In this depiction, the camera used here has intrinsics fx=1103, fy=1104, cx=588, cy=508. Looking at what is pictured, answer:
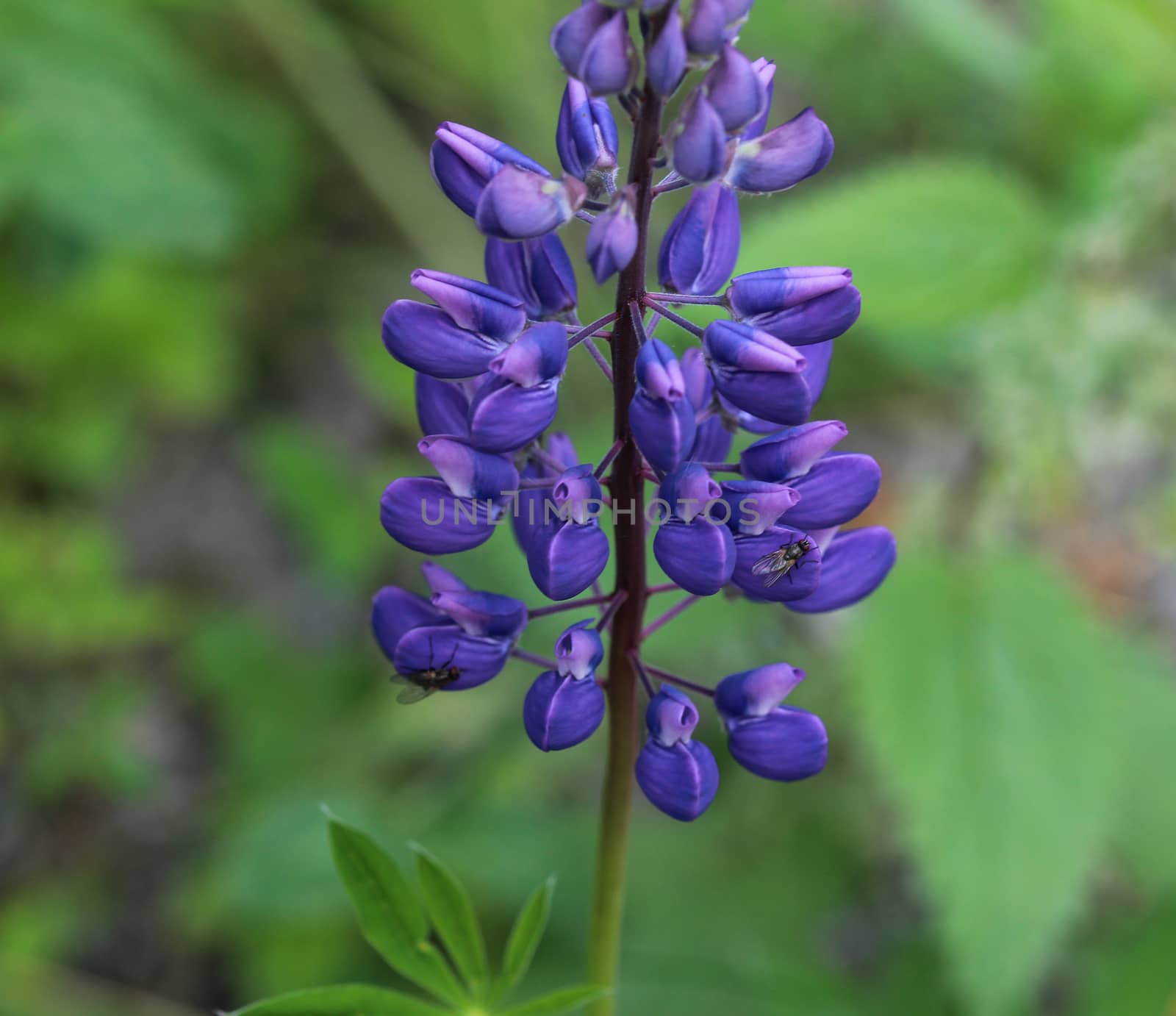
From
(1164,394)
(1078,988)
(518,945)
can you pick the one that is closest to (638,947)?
(1078,988)

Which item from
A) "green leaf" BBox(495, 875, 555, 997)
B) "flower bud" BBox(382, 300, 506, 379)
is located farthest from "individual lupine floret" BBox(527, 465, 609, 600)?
"green leaf" BBox(495, 875, 555, 997)

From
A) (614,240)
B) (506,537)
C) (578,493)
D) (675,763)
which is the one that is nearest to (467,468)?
(578,493)

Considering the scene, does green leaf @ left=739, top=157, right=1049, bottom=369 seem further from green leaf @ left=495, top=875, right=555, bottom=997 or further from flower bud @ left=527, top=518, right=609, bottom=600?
green leaf @ left=495, top=875, right=555, bottom=997

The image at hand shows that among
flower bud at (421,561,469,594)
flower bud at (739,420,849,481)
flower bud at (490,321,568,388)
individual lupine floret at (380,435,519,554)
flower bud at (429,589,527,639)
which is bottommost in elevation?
flower bud at (429,589,527,639)

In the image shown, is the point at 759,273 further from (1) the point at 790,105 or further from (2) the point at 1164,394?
(1) the point at 790,105

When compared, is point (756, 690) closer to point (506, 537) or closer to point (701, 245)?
point (701, 245)

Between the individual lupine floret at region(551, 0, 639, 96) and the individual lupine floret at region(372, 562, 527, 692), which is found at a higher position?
the individual lupine floret at region(551, 0, 639, 96)

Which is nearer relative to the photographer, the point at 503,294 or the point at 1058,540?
the point at 503,294
